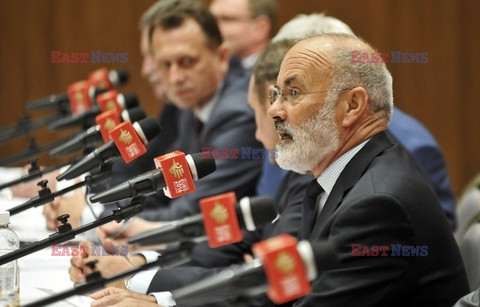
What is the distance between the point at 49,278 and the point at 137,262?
0.87ft

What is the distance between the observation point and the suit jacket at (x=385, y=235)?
5.09 ft

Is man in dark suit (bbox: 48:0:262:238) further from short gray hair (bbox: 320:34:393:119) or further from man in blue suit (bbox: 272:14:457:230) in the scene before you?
short gray hair (bbox: 320:34:393:119)

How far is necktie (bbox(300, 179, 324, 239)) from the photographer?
1.82 meters

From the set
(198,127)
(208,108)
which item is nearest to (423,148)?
(208,108)

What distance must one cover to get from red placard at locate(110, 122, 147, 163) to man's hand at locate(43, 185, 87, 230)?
3.43ft

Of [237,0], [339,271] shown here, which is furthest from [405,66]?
[339,271]

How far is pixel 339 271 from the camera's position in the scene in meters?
1.55

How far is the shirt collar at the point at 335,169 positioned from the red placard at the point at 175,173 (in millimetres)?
422

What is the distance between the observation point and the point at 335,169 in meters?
1.80

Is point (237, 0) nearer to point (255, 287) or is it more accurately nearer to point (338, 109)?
point (338, 109)

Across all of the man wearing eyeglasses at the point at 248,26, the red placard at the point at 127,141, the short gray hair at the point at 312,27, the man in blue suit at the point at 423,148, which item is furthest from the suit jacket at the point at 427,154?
the man wearing eyeglasses at the point at 248,26
